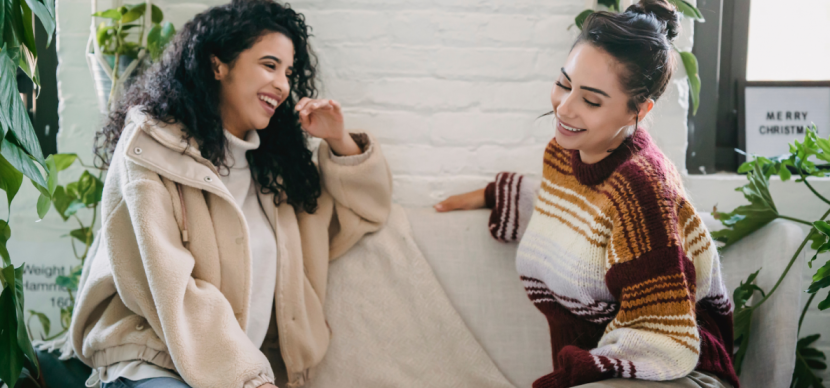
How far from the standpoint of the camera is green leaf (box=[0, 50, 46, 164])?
824 mm

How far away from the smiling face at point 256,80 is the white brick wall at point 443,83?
0.35 metres

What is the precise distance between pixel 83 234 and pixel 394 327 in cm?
92

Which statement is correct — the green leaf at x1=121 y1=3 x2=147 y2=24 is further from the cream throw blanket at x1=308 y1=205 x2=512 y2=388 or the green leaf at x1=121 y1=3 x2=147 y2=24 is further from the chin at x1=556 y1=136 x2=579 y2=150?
the chin at x1=556 y1=136 x2=579 y2=150

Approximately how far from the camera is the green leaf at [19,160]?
0.83 m

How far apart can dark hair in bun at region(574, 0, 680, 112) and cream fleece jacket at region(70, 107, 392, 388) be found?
793 millimetres

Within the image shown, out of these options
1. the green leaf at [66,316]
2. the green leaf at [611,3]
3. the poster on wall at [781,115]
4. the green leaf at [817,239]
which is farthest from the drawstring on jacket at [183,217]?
the poster on wall at [781,115]

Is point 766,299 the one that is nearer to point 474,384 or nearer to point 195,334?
point 474,384

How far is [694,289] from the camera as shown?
955 millimetres

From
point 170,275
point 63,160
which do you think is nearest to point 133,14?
point 63,160

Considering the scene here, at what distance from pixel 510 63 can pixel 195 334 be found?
1052 millimetres

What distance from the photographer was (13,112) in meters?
0.84

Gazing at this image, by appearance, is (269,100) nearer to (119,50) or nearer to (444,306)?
(119,50)

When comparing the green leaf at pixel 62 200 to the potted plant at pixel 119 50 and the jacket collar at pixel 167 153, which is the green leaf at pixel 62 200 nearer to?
the potted plant at pixel 119 50

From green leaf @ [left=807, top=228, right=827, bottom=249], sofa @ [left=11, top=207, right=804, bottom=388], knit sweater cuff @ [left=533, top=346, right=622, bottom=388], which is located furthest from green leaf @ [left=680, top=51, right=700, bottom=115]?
knit sweater cuff @ [left=533, top=346, right=622, bottom=388]
